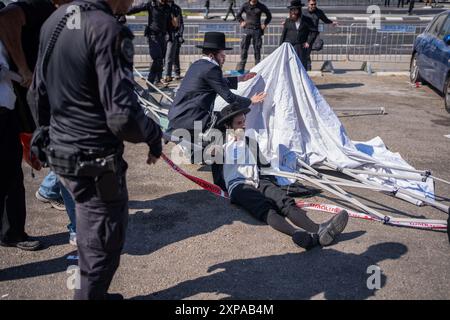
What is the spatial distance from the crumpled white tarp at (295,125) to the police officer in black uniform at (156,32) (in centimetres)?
434

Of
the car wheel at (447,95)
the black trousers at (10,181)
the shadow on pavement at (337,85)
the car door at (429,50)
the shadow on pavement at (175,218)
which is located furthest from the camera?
the shadow on pavement at (337,85)

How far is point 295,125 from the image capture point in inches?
237

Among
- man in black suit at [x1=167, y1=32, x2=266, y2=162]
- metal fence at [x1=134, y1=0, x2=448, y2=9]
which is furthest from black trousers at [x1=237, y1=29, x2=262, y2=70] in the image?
metal fence at [x1=134, y1=0, x2=448, y2=9]

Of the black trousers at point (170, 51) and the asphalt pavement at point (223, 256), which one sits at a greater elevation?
the black trousers at point (170, 51)

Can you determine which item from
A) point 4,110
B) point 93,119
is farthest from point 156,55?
point 93,119

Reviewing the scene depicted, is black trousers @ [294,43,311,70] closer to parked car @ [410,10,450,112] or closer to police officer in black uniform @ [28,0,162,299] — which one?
Answer: parked car @ [410,10,450,112]

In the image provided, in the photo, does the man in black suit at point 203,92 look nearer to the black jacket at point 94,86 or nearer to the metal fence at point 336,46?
the black jacket at point 94,86

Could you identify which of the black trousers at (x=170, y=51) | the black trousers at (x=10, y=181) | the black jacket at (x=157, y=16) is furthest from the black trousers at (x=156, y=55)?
the black trousers at (x=10, y=181)

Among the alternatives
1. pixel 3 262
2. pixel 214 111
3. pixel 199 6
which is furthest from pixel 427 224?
pixel 199 6

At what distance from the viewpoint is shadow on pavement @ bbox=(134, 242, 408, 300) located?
365 centimetres

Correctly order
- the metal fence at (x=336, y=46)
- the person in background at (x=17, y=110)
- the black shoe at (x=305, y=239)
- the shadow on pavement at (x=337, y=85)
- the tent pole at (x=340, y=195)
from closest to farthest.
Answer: the person in background at (x=17, y=110), the black shoe at (x=305, y=239), the tent pole at (x=340, y=195), the shadow on pavement at (x=337, y=85), the metal fence at (x=336, y=46)

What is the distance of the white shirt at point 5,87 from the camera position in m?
3.82
